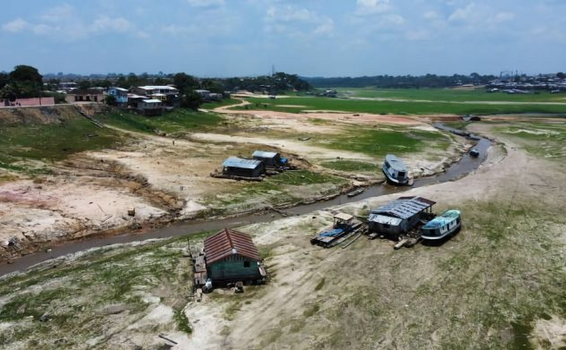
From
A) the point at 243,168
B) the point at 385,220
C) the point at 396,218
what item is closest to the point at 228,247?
the point at 385,220

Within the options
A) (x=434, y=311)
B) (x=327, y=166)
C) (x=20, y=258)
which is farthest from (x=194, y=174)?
(x=434, y=311)

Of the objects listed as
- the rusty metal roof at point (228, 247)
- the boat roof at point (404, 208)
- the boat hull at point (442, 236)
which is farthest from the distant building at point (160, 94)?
the boat hull at point (442, 236)

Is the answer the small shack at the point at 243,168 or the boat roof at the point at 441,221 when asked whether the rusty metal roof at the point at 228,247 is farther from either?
the small shack at the point at 243,168

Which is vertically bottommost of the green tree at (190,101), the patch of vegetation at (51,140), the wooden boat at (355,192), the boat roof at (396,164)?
the wooden boat at (355,192)

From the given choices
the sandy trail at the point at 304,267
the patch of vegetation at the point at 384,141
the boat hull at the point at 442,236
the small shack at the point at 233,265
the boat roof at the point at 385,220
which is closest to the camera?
the sandy trail at the point at 304,267

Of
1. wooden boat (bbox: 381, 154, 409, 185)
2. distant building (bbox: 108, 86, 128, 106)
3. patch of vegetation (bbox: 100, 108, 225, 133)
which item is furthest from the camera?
distant building (bbox: 108, 86, 128, 106)

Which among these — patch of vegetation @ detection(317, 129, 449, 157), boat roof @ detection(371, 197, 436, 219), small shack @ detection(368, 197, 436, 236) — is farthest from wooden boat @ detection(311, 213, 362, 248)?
patch of vegetation @ detection(317, 129, 449, 157)

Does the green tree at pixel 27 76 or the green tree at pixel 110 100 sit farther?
the green tree at pixel 27 76

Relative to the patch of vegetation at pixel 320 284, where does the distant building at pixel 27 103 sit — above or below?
above

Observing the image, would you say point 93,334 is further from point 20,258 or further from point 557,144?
point 557,144

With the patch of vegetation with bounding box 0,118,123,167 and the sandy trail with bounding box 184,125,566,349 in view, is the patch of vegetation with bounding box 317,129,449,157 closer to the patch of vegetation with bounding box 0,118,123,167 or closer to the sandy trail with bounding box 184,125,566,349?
the sandy trail with bounding box 184,125,566,349

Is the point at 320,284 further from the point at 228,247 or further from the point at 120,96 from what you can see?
the point at 120,96
